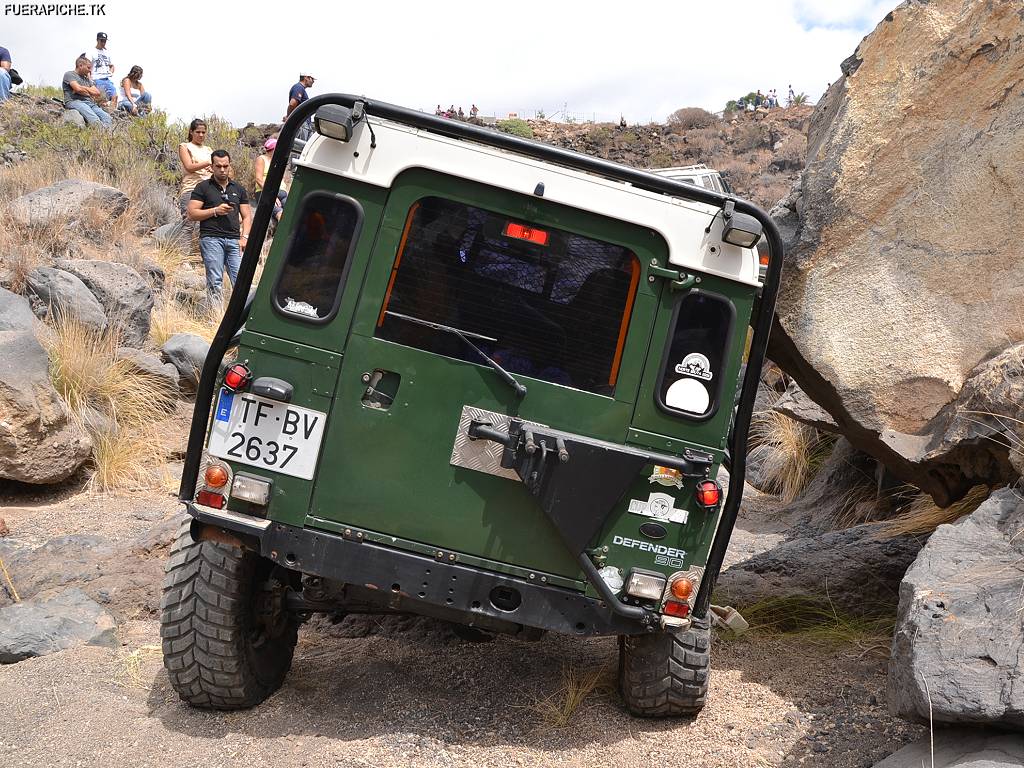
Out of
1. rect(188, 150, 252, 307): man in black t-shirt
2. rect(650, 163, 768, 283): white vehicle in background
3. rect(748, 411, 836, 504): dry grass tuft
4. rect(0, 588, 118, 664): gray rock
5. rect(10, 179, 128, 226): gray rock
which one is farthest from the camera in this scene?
rect(10, 179, 128, 226): gray rock

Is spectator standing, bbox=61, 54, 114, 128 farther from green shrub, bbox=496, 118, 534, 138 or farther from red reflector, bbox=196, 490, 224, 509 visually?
red reflector, bbox=196, 490, 224, 509

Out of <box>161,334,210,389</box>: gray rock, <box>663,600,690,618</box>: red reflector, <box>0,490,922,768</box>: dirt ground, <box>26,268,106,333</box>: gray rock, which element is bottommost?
<box>0,490,922,768</box>: dirt ground

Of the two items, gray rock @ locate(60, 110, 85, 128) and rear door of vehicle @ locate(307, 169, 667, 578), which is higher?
gray rock @ locate(60, 110, 85, 128)

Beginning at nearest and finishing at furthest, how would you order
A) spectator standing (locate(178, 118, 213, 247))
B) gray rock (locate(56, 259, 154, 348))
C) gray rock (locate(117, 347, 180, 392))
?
1. gray rock (locate(117, 347, 180, 392))
2. gray rock (locate(56, 259, 154, 348))
3. spectator standing (locate(178, 118, 213, 247))

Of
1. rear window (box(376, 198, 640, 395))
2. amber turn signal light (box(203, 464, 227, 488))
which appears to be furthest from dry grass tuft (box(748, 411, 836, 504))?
amber turn signal light (box(203, 464, 227, 488))

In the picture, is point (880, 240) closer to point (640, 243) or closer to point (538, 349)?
point (640, 243)

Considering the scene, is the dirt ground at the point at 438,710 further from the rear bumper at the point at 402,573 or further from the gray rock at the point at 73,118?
the gray rock at the point at 73,118

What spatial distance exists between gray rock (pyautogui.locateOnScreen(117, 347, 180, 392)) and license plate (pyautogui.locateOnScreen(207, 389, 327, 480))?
5.31 m

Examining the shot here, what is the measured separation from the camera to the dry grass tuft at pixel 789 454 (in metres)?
9.55

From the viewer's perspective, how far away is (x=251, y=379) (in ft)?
12.8

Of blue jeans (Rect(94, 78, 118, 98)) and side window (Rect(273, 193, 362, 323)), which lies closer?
side window (Rect(273, 193, 362, 323))

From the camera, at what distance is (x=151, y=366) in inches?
350

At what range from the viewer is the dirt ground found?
3.97m

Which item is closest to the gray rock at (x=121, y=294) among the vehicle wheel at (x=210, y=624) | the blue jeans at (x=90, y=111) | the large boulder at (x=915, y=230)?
the vehicle wheel at (x=210, y=624)
